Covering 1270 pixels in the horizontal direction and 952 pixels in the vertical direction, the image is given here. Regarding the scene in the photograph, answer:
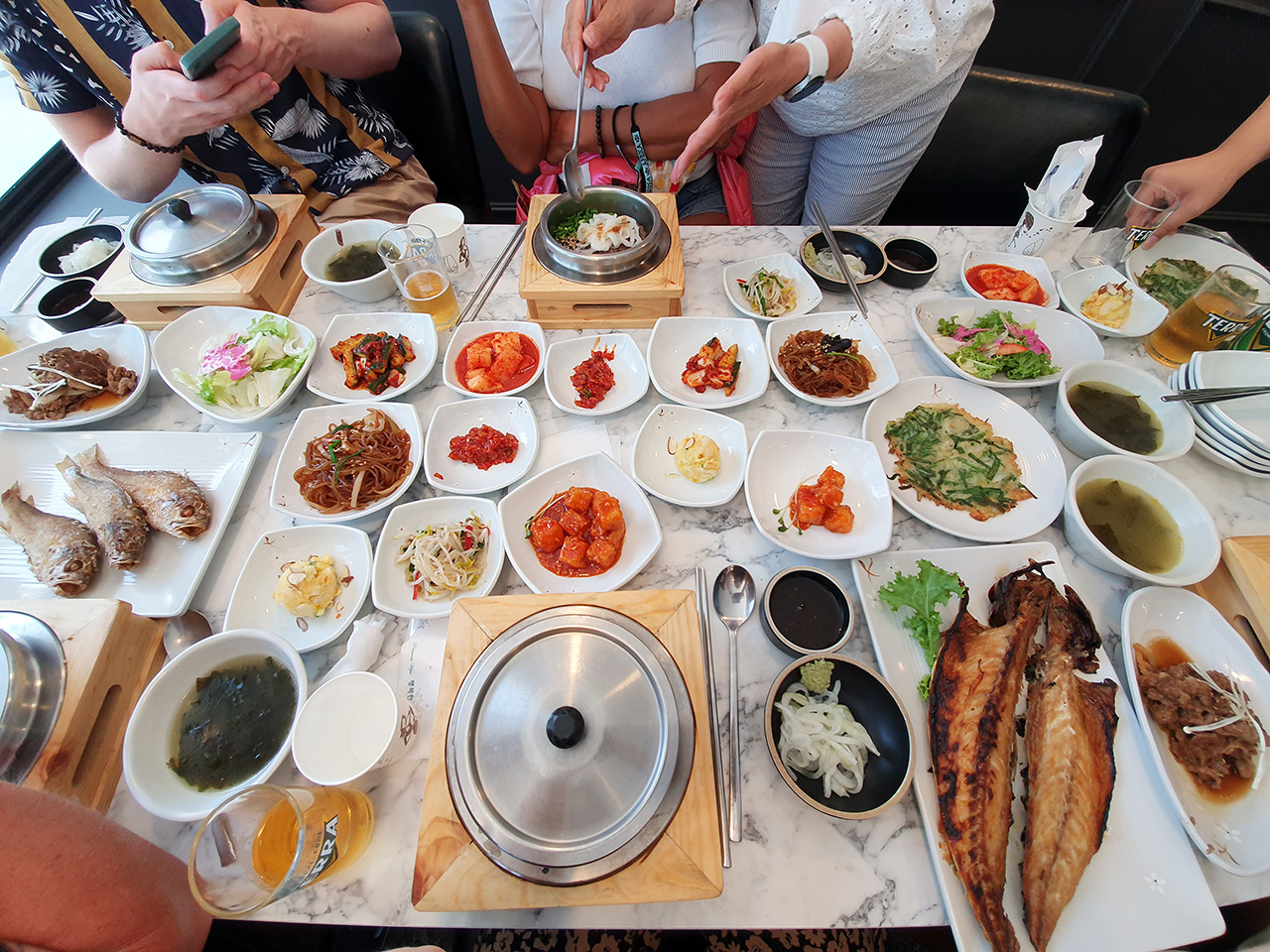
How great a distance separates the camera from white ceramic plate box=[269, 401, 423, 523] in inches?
76.8

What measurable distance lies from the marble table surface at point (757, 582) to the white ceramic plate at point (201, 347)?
0.12 meters

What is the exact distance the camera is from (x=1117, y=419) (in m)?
2.11

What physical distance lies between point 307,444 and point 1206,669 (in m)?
3.19

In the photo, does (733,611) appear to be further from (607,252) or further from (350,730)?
(607,252)

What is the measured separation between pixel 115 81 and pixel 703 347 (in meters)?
3.07

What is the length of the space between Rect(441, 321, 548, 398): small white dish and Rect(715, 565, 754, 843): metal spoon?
1207 mm

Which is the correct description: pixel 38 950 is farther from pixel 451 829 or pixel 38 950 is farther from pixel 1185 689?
pixel 1185 689

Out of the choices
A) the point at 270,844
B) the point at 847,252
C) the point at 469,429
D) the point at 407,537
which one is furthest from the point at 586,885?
the point at 847,252

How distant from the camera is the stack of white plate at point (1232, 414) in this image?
6.26 feet

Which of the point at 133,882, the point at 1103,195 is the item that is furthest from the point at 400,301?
the point at 1103,195

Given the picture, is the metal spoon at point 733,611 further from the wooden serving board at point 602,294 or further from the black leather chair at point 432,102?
the black leather chair at point 432,102

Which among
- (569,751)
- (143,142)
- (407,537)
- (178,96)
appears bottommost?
(407,537)

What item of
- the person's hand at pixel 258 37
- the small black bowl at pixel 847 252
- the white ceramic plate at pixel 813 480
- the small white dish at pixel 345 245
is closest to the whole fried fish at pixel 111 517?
the small white dish at pixel 345 245

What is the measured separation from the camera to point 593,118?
3.26 metres
